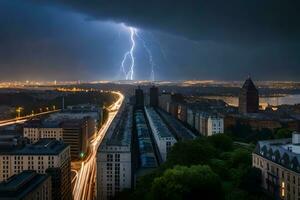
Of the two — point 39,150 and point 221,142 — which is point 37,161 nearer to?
point 39,150

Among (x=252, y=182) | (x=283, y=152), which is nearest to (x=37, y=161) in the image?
(x=252, y=182)

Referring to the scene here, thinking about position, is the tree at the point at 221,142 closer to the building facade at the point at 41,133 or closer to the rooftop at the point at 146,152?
the rooftop at the point at 146,152

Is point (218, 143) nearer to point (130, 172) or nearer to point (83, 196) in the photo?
point (130, 172)

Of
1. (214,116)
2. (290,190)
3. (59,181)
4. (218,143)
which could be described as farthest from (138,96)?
(290,190)

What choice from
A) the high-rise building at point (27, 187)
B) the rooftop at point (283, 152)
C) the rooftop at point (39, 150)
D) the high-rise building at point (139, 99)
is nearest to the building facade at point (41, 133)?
the rooftop at point (39, 150)

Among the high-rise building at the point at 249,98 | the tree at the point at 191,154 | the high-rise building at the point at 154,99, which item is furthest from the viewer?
the high-rise building at the point at 154,99

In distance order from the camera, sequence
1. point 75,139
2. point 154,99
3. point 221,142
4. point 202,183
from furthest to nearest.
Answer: point 154,99 < point 75,139 < point 221,142 < point 202,183
